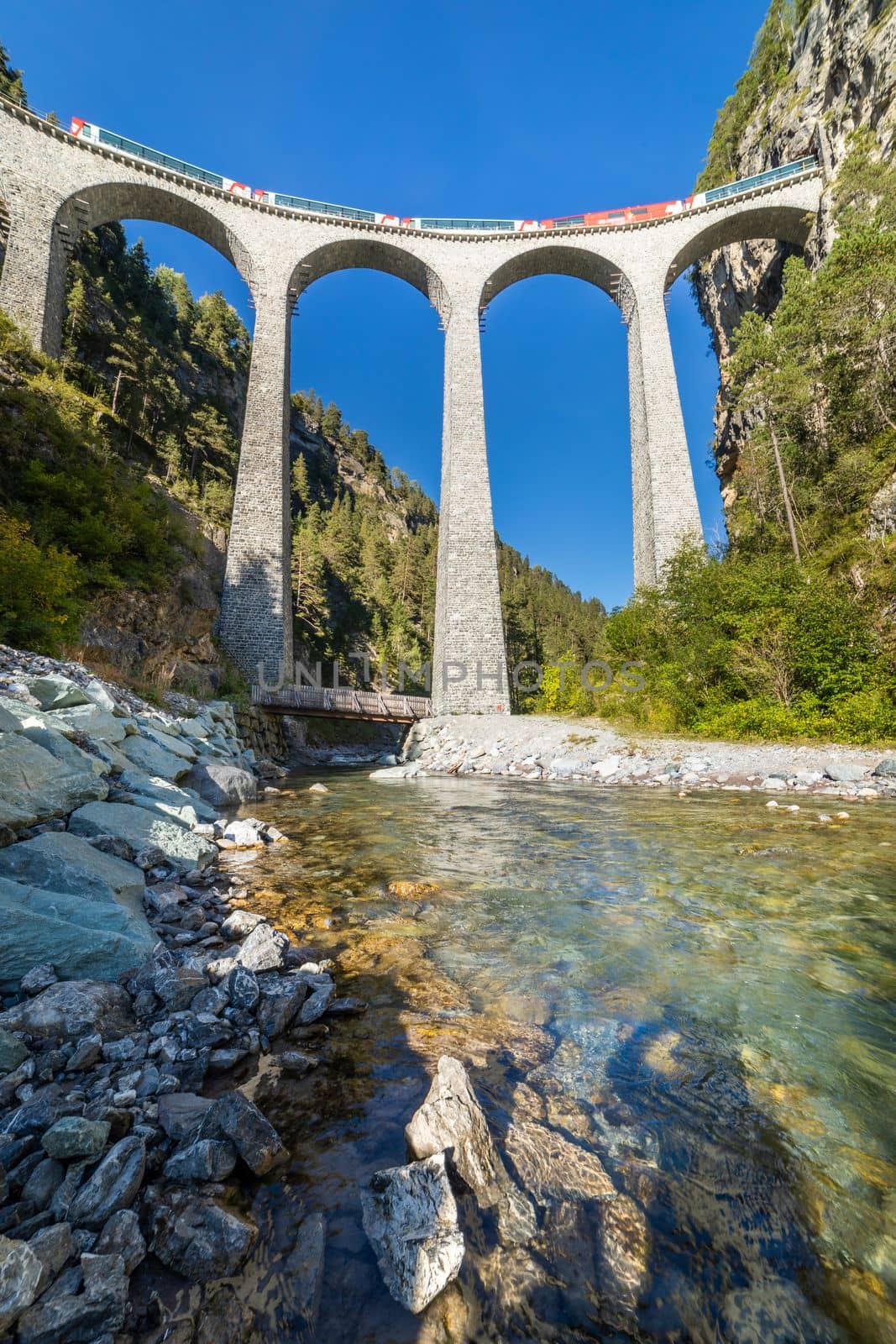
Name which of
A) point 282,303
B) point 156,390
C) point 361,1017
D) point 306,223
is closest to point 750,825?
point 361,1017

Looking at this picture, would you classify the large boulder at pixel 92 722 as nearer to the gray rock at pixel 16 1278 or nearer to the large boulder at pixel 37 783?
the large boulder at pixel 37 783

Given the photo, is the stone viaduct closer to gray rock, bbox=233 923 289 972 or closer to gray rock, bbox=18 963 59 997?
gray rock, bbox=233 923 289 972

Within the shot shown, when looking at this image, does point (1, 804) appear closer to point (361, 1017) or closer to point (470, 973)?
point (361, 1017)

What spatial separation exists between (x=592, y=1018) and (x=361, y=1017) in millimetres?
937

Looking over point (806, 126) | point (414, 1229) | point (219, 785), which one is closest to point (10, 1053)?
point (414, 1229)

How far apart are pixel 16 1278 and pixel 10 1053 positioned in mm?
764

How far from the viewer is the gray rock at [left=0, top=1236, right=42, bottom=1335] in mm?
899

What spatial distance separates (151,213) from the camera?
1986 cm

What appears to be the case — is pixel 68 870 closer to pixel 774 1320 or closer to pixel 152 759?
pixel 774 1320

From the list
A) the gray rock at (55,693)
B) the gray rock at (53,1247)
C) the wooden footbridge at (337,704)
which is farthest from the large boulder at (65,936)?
the wooden footbridge at (337,704)

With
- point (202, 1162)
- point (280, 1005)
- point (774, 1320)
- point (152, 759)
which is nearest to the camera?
point (774, 1320)

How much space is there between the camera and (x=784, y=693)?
969cm

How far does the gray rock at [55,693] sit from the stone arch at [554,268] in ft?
73.7

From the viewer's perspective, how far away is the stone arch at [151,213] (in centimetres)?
1825
